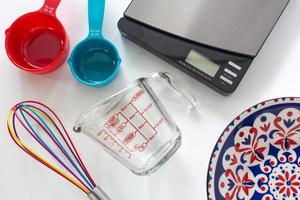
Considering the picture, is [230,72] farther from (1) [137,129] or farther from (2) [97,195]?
(2) [97,195]

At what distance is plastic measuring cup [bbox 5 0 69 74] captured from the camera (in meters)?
0.71

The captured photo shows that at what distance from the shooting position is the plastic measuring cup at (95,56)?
711 mm

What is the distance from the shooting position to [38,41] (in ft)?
2.45

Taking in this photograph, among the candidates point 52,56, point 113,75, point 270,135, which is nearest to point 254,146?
point 270,135

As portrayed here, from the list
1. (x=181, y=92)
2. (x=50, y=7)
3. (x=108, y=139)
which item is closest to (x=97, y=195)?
(x=108, y=139)

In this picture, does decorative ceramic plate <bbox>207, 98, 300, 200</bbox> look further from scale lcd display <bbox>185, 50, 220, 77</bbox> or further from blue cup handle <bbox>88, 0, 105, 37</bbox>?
blue cup handle <bbox>88, 0, 105, 37</bbox>

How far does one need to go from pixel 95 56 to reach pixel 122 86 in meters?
0.07

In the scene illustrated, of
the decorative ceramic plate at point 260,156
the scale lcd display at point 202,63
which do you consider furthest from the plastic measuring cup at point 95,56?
the decorative ceramic plate at point 260,156

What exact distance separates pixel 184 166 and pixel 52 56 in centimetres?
29

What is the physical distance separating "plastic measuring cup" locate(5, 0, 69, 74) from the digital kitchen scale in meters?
0.11

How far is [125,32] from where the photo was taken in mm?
709

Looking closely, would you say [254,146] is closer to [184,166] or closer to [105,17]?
[184,166]

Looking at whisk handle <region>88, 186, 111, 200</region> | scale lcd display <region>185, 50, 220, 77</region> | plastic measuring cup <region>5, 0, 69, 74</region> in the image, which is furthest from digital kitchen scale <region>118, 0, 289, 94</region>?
whisk handle <region>88, 186, 111, 200</region>

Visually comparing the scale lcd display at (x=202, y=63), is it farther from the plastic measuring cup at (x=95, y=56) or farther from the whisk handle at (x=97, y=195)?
the whisk handle at (x=97, y=195)
